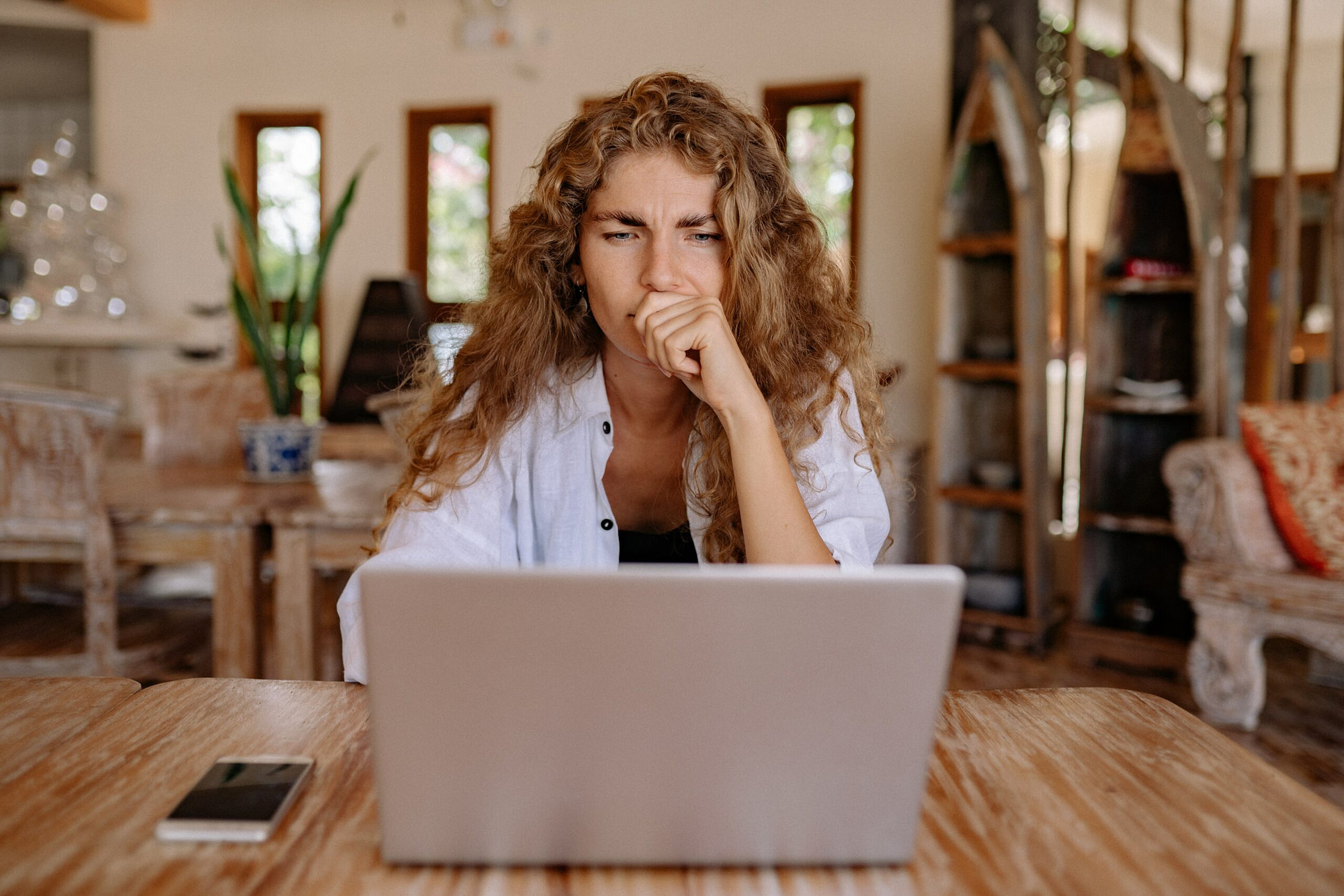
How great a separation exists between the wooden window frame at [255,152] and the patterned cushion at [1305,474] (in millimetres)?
4280

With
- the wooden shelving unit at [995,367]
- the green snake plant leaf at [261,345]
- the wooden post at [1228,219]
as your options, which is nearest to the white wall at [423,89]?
the wooden shelving unit at [995,367]

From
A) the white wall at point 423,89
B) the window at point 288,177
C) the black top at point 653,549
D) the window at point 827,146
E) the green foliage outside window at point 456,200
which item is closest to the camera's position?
the black top at point 653,549

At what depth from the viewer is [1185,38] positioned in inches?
128

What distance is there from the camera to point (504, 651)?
522 mm

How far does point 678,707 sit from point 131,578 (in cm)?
333

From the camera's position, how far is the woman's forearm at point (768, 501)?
114cm

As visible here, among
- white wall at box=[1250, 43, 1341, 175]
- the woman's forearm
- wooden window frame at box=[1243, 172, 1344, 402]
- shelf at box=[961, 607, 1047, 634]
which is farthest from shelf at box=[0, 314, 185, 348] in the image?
white wall at box=[1250, 43, 1341, 175]

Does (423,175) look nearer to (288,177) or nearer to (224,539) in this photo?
(288,177)

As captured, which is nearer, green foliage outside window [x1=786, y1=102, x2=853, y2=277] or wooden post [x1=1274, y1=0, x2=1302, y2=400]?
wooden post [x1=1274, y1=0, x2=1302, y2=400]

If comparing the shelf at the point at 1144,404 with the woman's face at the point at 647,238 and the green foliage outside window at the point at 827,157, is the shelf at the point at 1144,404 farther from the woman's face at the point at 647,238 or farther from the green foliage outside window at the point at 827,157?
the woman's face at the point at 647,238

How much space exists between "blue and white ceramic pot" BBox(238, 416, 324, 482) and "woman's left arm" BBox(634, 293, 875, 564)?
164cm

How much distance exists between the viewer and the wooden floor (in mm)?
2393

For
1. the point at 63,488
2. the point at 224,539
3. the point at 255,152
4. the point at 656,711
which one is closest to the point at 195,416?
the point at 63,488

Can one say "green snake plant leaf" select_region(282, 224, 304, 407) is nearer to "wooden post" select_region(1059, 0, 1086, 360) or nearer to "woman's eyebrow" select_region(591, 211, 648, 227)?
"woman's eyebrow" select_region(591, 211, 648, 227)
